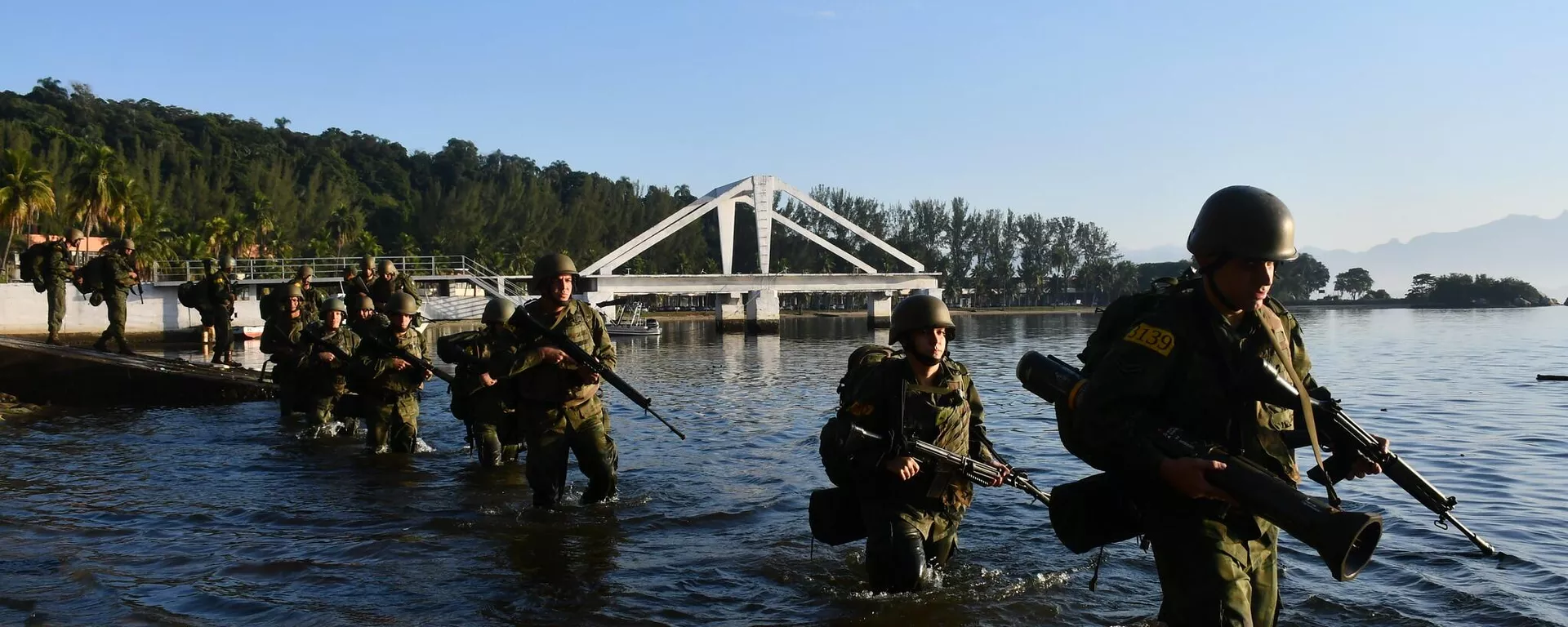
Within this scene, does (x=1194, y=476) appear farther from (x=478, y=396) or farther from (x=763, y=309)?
(x=763, y=309)

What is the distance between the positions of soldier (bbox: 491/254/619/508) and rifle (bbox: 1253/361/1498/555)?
595 centimetres

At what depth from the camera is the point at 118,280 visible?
21859 mm

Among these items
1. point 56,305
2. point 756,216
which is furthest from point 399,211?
point 56,305

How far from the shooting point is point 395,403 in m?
13.5

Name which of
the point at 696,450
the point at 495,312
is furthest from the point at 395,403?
the point at 696,450

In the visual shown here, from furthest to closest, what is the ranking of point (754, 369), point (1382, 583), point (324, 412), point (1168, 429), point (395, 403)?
point (754, 369), point (324, 412), point (395, 403), point (1382, 583), point (1168, 429)

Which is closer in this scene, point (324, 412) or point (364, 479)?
point (364, 479)

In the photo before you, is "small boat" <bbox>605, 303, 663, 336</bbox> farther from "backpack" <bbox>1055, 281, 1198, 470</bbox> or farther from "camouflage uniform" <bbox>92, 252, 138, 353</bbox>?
"backpack" <bbox>1055, 281, 1198, 470</bbox>

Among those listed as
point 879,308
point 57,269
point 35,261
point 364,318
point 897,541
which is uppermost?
point 35,261

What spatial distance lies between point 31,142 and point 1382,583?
11798 centimetres

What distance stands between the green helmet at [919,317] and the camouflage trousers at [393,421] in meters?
8.18

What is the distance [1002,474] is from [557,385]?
3817mm

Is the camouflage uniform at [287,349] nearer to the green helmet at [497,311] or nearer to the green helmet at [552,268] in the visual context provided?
the green helmet at [497,311]

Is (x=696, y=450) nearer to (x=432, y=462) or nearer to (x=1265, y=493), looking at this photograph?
(x=432, y=462)
